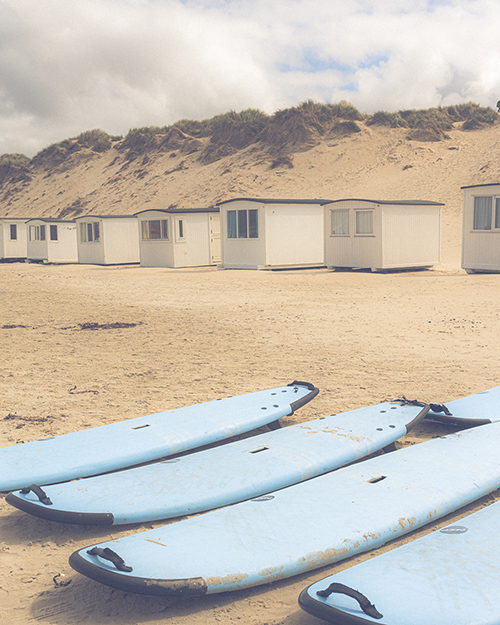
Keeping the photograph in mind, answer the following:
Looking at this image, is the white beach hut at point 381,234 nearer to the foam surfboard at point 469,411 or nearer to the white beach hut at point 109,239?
the white beach hut at point 109,239

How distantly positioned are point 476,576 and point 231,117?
48146 mm

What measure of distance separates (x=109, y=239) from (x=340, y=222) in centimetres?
1004

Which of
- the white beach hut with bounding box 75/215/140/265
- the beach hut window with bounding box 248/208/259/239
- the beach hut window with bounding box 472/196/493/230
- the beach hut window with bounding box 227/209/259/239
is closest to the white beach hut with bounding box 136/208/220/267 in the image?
the white beach hut with bounding box 75/215/140/265

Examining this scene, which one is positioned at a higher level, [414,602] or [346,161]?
[346,161]

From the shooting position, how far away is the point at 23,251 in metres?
28.8

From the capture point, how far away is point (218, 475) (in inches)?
129

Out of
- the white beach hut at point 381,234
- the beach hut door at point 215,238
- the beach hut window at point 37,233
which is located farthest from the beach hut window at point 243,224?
the beach hut window at point 37,233

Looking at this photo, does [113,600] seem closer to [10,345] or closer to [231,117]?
[10,345]

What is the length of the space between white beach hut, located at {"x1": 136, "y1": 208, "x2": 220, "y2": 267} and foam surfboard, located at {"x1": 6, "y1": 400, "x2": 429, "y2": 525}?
17666mm

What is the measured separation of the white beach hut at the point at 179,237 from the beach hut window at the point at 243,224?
87.5 inches

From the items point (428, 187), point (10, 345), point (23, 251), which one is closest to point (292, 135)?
point (428, 187)

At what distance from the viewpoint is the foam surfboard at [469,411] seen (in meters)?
4.12

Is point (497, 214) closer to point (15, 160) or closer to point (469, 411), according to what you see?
point (469, 411)

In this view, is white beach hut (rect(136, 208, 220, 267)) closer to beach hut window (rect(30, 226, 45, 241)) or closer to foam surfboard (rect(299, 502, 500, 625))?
beach hut window (rect(30, 226, 45, 241))
